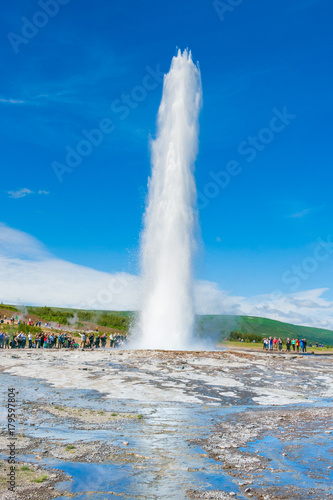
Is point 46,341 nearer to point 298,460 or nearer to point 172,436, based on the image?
point 172,436

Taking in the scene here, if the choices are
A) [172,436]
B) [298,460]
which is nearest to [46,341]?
[172,436]

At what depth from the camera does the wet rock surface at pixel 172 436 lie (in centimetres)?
630

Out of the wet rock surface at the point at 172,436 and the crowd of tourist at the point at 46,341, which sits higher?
the crowd of tourist at the point at 46,341

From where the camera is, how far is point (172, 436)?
926 centimetres

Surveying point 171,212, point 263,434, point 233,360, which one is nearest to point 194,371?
point 233,360

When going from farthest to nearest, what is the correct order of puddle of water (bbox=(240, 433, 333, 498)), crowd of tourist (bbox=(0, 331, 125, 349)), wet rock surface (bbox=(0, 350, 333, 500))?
1. crowd of tourist (bbox=(0, 331, 125, 349))
2. puddle of water (bbox=(240, 433, 333, 498))
3. wet rock surface (bbox=(0, 350, 333, 500))

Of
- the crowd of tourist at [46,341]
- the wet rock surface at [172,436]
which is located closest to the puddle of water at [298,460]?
the wet rock surface at [172,436]

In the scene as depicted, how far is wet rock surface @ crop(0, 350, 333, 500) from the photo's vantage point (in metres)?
6.30

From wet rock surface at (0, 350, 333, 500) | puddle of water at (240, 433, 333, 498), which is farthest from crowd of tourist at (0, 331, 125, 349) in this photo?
puddle of water at (240, 433, 333, 498)

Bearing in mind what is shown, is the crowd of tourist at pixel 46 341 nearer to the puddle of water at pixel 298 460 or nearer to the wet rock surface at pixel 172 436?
the wet rock surface at pixel 172 436

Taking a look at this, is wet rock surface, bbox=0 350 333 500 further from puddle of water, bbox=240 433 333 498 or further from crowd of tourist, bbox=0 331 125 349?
crowd of tourist, bbox=0 331 125 349

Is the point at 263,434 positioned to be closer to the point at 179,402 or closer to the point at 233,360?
the point at 179,402

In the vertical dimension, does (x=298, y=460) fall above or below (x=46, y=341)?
below

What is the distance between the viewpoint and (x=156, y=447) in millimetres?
8297
